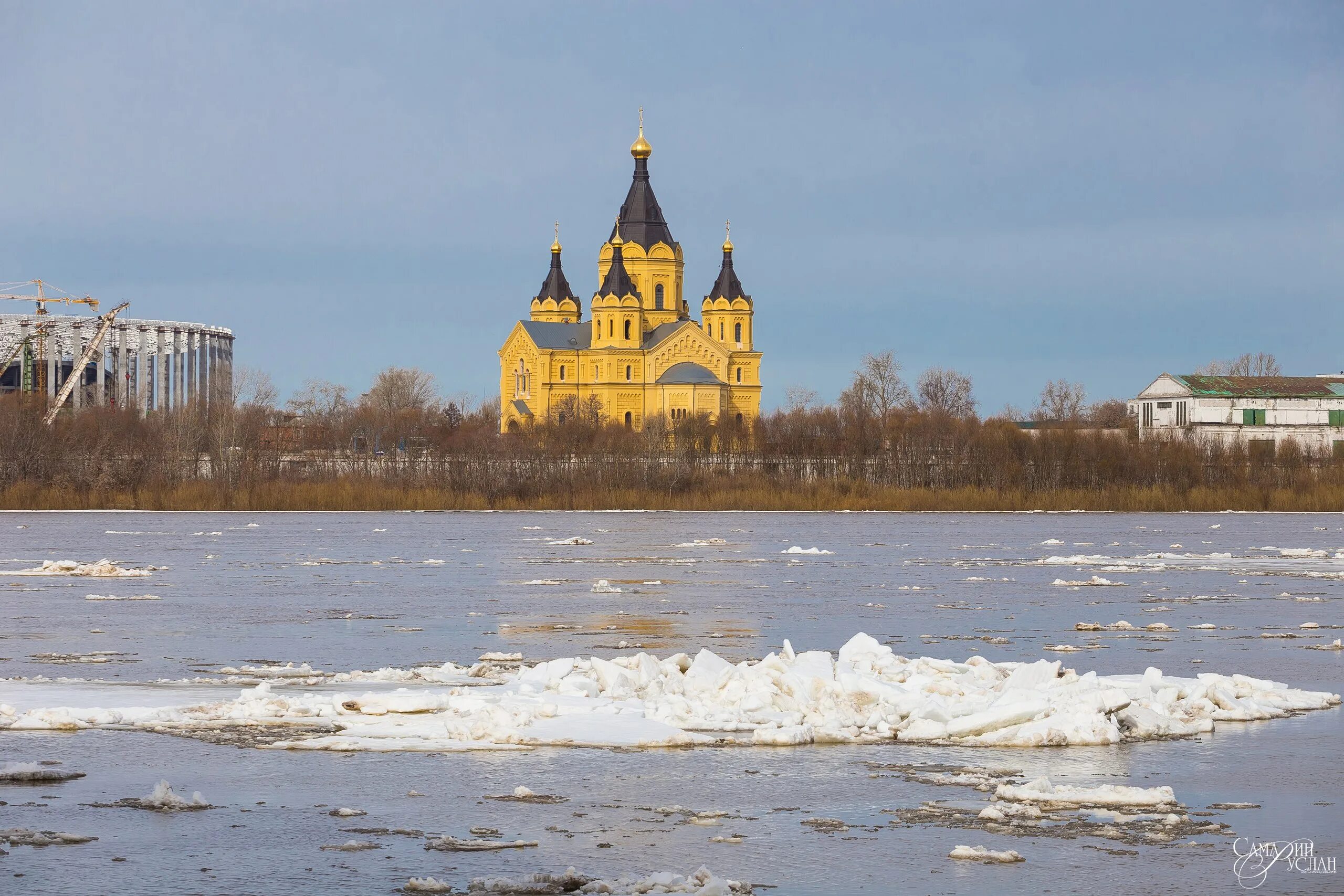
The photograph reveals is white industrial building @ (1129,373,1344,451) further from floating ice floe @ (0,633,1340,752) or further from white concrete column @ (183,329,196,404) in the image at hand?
white concrete column @ (183,329,196,404)

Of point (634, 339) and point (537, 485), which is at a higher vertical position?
point (634, 339)

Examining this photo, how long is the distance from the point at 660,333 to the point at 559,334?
7.77 metres

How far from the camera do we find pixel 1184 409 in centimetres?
9388

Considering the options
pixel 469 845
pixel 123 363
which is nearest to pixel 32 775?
pixel 469 845

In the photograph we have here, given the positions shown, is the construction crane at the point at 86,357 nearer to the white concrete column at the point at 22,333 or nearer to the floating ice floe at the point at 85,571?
the white concrete column at the point at 22,333

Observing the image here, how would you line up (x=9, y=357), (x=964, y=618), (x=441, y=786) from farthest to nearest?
(x=9, y=357)
(x=964, y=618)
(x=441, y=786)

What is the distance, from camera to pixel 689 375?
114500mm

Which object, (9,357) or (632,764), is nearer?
(632,764)

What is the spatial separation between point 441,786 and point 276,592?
47.8 ft

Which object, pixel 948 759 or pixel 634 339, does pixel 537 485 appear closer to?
pixel 948 759

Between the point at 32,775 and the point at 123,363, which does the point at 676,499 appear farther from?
the point at 123,363

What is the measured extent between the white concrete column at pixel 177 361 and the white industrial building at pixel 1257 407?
84061mm

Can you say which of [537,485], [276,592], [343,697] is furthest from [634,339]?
[343,697]

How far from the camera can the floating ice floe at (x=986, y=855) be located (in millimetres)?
8234
